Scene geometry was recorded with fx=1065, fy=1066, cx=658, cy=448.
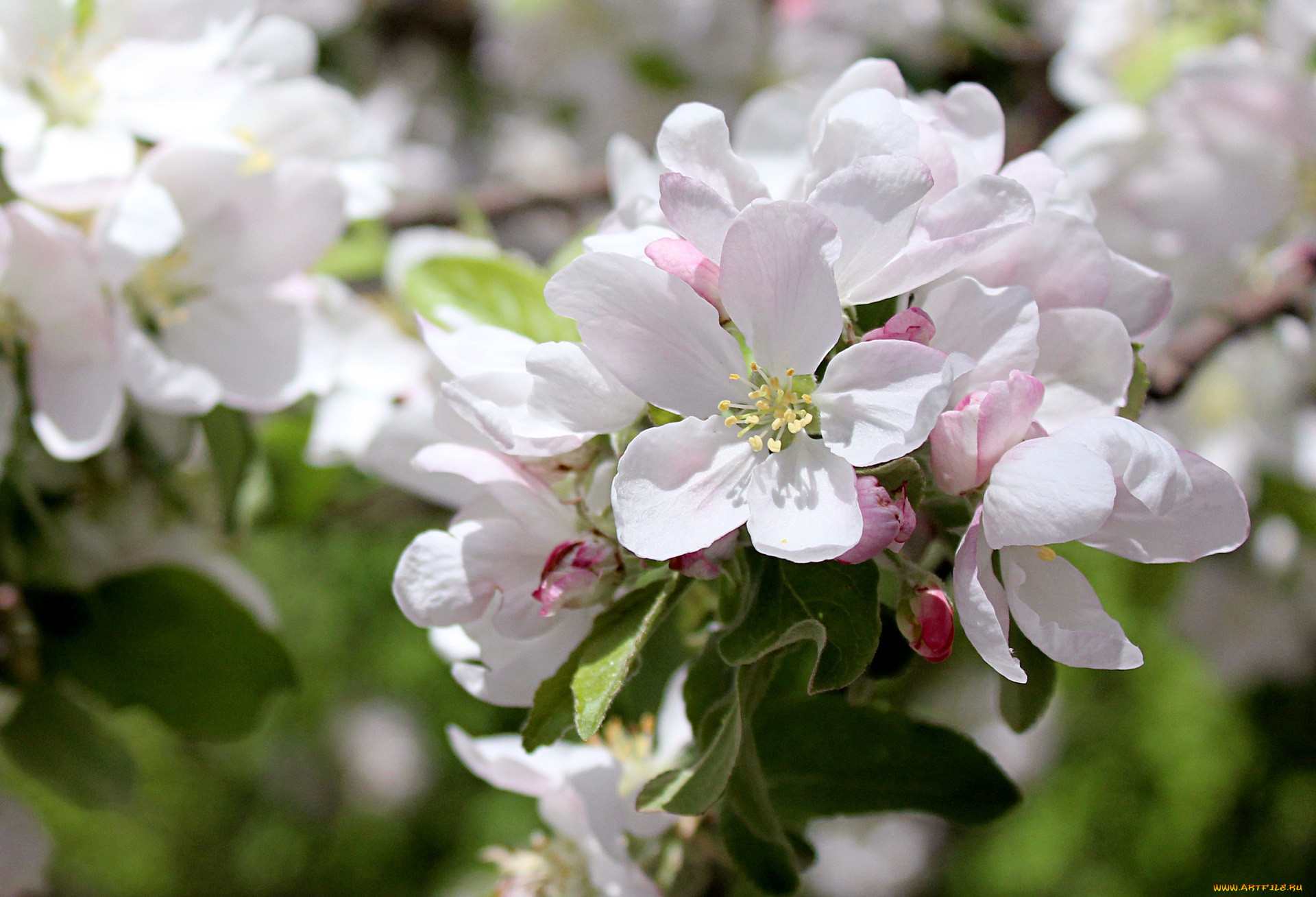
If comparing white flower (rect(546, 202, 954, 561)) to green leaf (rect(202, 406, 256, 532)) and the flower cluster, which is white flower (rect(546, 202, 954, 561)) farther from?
green leaf (rect(202, 406, 256, 532))

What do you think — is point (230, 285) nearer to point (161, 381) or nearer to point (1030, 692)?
point (161, 381)

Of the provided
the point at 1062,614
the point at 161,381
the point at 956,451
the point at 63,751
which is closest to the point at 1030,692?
the point at 1062,614

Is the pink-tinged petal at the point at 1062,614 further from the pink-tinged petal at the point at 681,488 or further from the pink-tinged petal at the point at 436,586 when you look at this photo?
the pink-tinged petal at the point at 436,586

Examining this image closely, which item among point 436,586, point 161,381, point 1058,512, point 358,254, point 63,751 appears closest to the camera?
point 1058,512

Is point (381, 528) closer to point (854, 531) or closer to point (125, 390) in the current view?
point (125, 390)

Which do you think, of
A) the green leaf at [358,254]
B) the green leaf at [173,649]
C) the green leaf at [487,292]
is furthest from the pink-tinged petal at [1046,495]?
the green leaf at [358,254]
